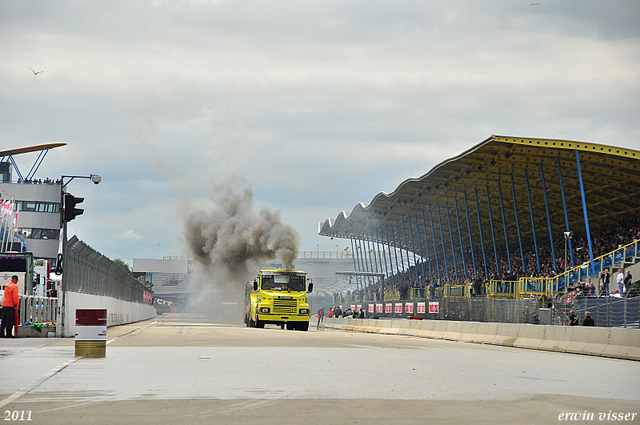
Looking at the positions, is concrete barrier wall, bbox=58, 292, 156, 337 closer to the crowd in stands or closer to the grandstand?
the crowd in stands

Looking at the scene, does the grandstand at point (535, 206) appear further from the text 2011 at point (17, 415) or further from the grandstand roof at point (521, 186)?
the text 2011 at point (17, 415)

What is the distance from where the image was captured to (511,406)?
842 centimetres

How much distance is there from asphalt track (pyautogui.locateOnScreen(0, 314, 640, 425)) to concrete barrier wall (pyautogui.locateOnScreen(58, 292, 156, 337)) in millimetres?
9550

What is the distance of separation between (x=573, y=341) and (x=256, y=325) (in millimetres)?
18243

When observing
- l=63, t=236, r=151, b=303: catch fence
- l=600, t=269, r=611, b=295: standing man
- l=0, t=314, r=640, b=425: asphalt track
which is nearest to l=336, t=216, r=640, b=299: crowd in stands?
l=600, t=269, r=611, b=295: standing man

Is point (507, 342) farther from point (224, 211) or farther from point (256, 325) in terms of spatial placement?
point (224, 211)

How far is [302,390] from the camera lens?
9.50 meters

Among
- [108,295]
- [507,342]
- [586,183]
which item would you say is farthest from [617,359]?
[586,183]

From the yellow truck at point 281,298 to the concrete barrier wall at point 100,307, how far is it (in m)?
6.71

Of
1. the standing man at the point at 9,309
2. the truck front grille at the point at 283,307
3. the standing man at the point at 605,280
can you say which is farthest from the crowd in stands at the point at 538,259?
the standing man at the point at 9,309

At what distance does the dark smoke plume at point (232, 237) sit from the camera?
2206 inches

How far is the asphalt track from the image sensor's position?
7523 mm

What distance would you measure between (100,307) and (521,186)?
1322 inches

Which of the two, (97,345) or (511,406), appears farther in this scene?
(97,345)
